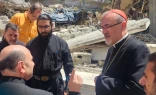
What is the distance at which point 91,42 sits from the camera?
9.23 metres

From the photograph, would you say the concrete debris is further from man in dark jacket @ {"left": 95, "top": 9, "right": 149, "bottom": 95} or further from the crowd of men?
man in dark jacket @ {"left": 95, "top": 9, "right": 149, "bottom": 95}

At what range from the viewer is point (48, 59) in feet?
12.4

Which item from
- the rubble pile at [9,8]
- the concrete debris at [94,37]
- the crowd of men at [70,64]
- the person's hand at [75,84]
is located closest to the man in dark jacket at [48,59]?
the crowd of men at [70,64]

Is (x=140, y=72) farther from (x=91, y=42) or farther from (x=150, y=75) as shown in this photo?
(x=91, y=42)

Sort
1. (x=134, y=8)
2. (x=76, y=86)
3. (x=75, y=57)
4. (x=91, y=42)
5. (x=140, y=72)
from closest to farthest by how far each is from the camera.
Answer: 1. (x=76, y=86)
2. (x=140, y=72)
3. (x=75, y=57)
4. (x=91, y=42)
5. (x=134, y=8)

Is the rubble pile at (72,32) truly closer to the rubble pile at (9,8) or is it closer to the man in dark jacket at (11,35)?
the rubble pile at (9,8)

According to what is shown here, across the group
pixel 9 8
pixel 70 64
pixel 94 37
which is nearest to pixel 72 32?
pixel 94 37

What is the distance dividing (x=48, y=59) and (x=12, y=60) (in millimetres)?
1650

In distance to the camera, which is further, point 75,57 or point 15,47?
point 75,57

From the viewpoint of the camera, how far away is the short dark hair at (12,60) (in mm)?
2125

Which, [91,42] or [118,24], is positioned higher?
[118,24]

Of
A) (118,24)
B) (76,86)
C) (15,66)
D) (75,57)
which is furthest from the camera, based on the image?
(75,57)

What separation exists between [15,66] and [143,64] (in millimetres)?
1044

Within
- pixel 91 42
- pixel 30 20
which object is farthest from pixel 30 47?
pixel 91 42
